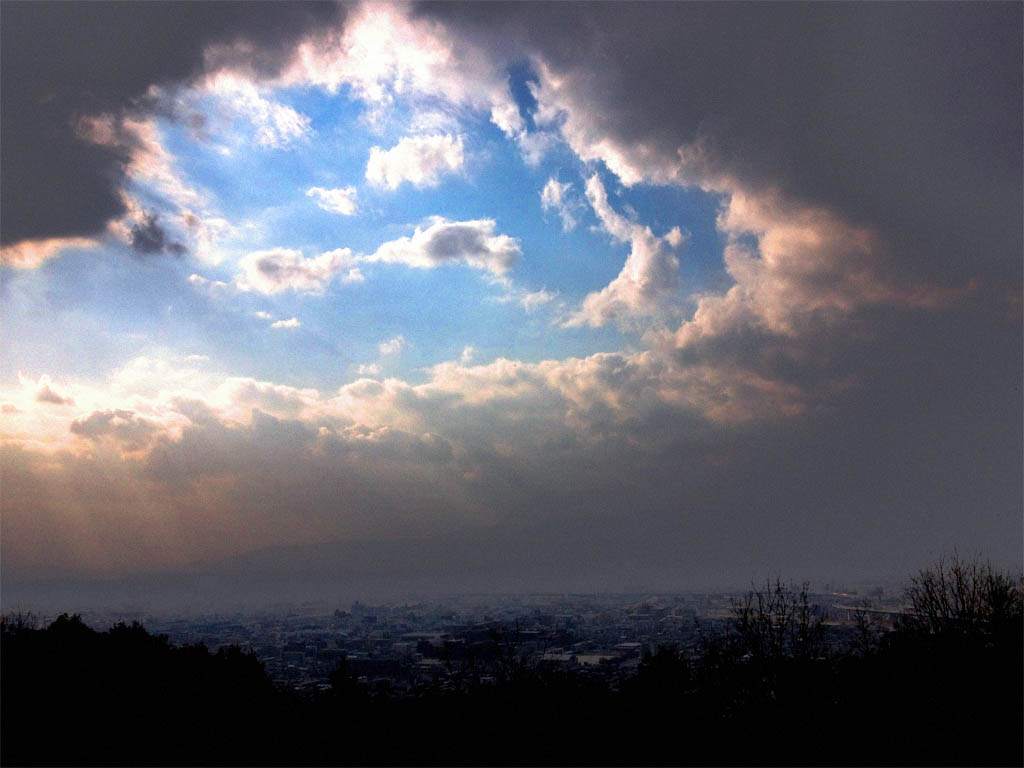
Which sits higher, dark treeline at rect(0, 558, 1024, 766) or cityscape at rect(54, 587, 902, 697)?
dark treeline at rect(0, 558, 1024, 766)

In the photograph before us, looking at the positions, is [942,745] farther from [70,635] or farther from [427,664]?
[70,635]

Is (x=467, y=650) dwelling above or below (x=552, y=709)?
below

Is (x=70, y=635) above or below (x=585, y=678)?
above

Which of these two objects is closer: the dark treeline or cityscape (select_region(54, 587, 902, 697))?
the dark treeline

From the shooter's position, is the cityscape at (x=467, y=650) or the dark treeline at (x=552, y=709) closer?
the dark treeline at (x=552, y=709)

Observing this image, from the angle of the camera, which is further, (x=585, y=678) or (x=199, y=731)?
(x=585, y=678)

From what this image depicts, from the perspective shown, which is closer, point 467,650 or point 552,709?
point 552,709

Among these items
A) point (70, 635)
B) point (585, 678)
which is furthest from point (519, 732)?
point (70, 635)

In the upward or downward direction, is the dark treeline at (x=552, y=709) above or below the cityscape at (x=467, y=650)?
above
